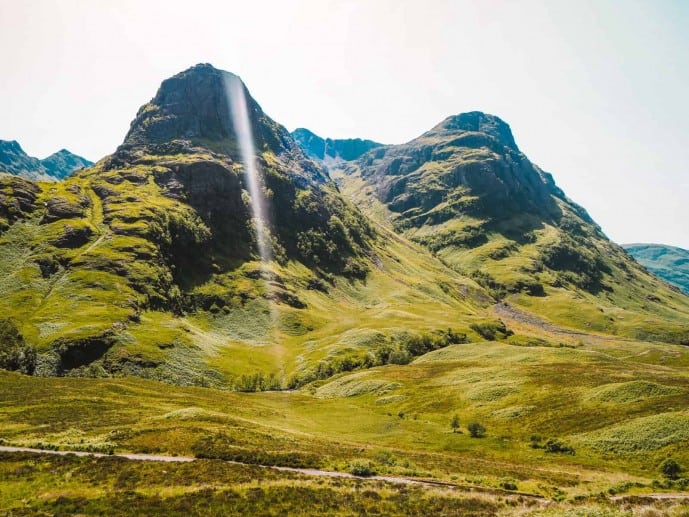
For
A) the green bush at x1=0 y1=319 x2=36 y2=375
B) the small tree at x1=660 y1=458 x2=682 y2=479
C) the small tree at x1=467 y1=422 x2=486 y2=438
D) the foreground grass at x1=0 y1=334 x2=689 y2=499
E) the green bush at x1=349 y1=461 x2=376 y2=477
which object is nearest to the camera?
the green bush at x1=349 y1=461 x2=376 y2=477

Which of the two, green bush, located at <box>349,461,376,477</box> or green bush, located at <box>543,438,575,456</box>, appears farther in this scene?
green bush, located at <box>543,438,575,456</box>

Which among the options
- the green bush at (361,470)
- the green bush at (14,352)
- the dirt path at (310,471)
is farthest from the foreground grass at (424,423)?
the green bush at (14,352)

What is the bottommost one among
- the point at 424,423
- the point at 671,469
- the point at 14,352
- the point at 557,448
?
the point at 424,423

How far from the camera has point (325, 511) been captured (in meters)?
33.1

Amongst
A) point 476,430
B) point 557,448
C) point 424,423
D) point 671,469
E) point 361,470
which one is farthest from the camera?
point 424,423

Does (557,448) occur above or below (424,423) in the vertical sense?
above

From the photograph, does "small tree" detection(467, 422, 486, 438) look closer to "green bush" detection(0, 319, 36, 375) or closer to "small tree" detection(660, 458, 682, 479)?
"small tree" detection(660, 458, 682, 479)

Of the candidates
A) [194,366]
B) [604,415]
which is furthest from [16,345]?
[604,415]

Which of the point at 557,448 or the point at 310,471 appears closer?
the point at 310,471

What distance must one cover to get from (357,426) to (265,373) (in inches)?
3424

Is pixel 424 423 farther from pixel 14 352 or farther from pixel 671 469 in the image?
pixel 14 352

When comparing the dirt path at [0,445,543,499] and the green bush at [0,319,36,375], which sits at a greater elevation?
the green bush at [0,319,36,375]

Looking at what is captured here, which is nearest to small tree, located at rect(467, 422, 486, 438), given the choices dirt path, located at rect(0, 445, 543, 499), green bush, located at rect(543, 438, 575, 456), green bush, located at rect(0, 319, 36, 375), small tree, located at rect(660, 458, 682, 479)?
green bush, located at rect(543, 438, 575, 456)

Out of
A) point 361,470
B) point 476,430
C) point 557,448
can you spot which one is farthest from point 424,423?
point 361,470
